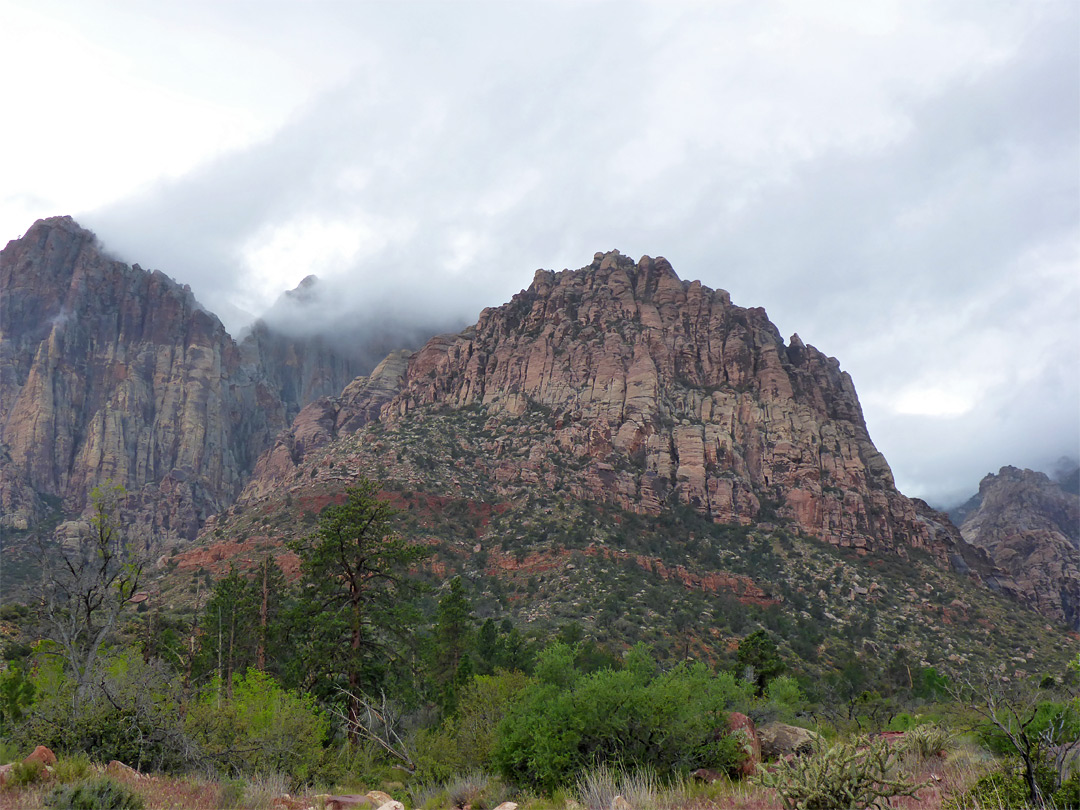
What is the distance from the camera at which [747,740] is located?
13.8 metres

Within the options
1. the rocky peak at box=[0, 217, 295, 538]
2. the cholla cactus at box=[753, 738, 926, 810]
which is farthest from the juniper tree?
the rocky peak at box=[0, 217, 295, 538]

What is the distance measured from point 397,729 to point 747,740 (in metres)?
14.1

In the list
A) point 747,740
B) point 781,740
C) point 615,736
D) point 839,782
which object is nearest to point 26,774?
point 615,736

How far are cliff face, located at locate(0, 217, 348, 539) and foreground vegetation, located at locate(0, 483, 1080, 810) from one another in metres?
113

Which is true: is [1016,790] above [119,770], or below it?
below

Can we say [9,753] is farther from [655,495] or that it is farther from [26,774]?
[655,495]

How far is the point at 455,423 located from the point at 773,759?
76623 mm

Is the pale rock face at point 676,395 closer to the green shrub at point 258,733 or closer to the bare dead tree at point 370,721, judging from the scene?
the bare dead tree at point 370,721

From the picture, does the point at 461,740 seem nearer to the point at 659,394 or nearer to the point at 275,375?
the point at 659,394

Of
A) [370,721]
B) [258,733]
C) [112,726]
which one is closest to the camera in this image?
[112,726]

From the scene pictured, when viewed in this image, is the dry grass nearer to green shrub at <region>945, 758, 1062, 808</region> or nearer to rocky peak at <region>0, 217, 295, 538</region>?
green shrub at <region>945, 758, 1062, 808</region>

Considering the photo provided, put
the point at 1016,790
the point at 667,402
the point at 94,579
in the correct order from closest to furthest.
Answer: the point at 1016,790 < the point at 94,579 < the point at 667,402

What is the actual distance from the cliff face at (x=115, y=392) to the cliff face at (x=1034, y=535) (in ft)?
473

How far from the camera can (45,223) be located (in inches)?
6329
